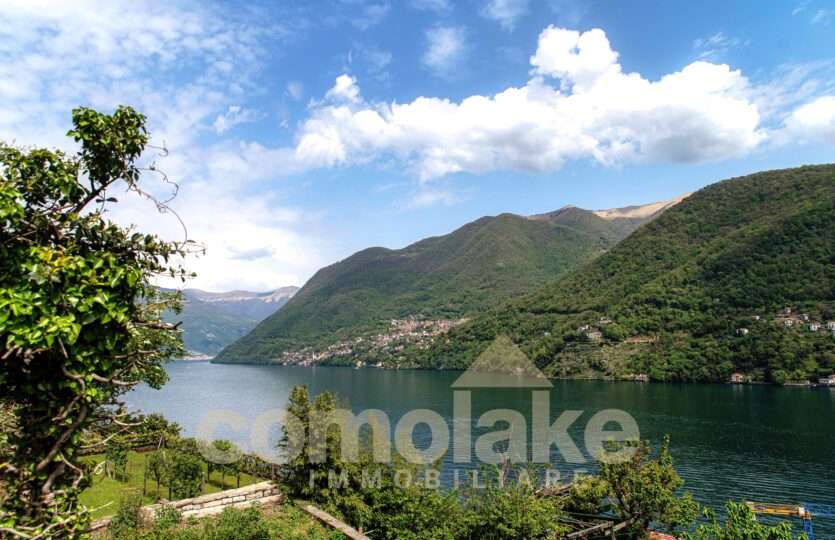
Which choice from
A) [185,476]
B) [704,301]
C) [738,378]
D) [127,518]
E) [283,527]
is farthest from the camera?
[704,301]

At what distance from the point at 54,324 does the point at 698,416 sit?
67019 millimetres

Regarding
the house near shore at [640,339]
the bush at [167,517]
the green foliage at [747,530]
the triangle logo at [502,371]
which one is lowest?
the triangle logo at [502,371]

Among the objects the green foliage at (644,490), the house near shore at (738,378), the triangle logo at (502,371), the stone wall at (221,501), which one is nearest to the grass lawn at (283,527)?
the stone wall at (221,501)

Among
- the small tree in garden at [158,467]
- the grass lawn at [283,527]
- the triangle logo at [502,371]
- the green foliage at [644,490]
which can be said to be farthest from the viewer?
the triangle logo at [502,371]

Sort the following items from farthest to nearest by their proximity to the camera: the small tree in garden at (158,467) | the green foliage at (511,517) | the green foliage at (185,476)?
the small tree in garden at (158,467), the green foliage at (185,476), the green foliage at (511,517)

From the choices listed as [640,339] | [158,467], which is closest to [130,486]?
[158,467]

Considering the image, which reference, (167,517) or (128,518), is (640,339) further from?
(128,518)

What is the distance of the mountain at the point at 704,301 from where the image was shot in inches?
3511

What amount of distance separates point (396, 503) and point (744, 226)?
512 ft

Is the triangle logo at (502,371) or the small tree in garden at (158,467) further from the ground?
the small tree in garden at (158,467)

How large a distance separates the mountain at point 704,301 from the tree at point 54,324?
100612 millimetres

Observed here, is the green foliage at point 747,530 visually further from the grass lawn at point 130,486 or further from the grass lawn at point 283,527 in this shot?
the grass lawn at point 130,486

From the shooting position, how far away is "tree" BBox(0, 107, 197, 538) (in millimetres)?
3141

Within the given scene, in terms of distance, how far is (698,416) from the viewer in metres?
56.0
